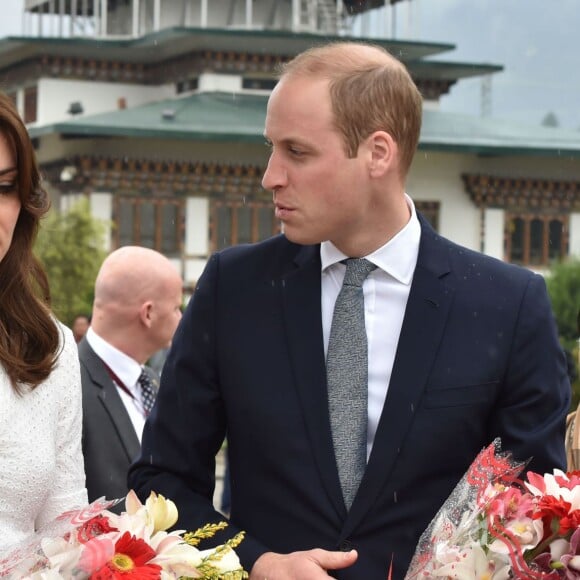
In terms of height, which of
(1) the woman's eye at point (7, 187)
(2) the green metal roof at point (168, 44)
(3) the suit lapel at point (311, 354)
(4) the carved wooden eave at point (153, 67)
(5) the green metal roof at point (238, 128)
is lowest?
(5) the green metal roof at point (238, 128)

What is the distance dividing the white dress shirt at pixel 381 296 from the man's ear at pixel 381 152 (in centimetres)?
18

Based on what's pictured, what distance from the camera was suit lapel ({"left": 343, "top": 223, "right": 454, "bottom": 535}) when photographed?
3611 mm

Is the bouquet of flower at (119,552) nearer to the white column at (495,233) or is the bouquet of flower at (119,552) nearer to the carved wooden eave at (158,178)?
the carved wooden eave at (158,178)

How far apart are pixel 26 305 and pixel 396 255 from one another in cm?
88

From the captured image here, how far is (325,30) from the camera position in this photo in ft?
156

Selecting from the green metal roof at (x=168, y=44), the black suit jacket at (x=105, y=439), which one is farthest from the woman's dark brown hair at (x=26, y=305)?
the green metal roof at (x=168, y=44)

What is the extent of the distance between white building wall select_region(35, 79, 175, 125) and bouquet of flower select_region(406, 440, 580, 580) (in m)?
37.4

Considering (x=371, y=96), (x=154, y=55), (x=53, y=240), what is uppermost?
(x=371, y=96)

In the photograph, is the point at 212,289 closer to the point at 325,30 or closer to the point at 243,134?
the point at 243,134

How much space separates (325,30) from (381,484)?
44690mm

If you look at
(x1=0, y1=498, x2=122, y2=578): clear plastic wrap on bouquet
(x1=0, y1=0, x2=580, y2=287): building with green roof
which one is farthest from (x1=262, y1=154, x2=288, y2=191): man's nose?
(x1=0, y1=0, x2=580, y2=287): building with green roof

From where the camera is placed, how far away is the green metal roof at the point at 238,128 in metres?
35.8

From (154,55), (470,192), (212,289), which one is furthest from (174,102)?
(212,289)

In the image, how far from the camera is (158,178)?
A: 3719 cm
